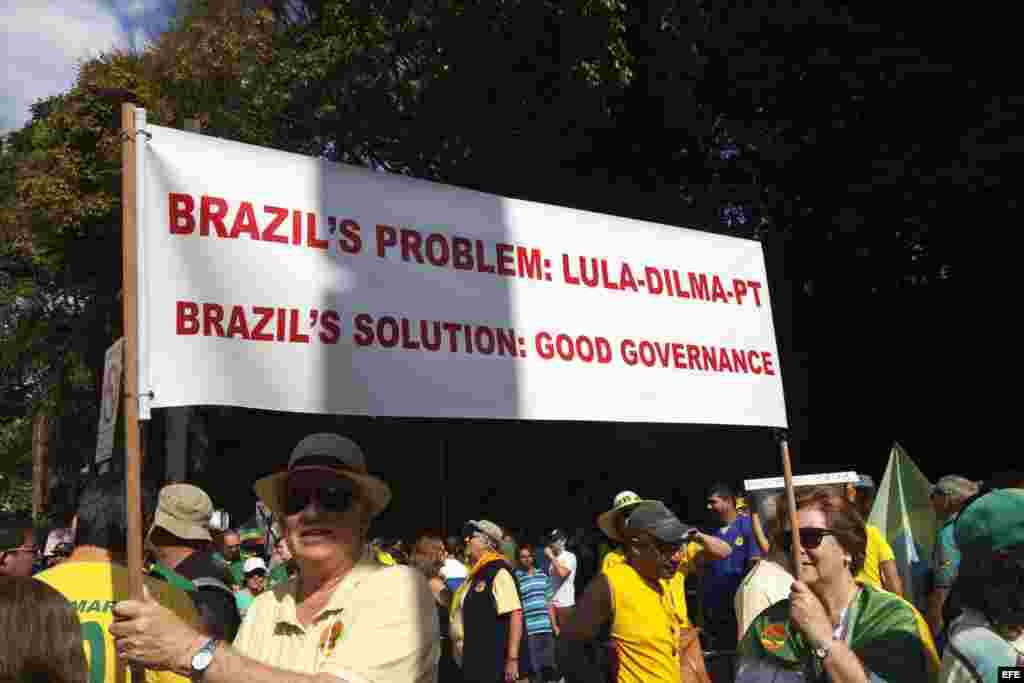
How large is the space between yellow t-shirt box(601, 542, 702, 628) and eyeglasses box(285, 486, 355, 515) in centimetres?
228

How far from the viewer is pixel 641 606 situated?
4934mm

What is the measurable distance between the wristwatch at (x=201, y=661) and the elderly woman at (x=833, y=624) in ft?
5.09

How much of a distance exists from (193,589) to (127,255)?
157cm

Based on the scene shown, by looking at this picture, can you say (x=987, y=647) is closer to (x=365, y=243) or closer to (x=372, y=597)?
(x=372, y=597)

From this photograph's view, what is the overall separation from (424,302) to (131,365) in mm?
1074

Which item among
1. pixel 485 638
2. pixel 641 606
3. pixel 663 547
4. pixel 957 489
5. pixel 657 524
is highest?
pixel 957 489

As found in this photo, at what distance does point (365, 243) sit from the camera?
3490mm

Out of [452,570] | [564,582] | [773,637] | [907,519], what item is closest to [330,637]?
[773,637]

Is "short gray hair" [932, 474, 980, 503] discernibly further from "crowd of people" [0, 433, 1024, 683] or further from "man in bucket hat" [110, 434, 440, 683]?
"man in bucket hat" [110, 434, 440, 683]

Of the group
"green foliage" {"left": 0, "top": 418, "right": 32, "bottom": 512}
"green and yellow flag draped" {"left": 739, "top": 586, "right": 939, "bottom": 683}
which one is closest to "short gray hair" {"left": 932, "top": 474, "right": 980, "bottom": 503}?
"green and yellow flag draped" {"left": 739, "top": 586, "right": 939, "bottom": 683}

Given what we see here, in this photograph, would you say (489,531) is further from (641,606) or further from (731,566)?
→ (641,606)

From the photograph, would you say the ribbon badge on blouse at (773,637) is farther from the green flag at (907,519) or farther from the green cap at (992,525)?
the green flag at (907,519)

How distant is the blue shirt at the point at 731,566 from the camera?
22.9ft

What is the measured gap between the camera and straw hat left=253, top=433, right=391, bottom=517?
3041 millimetres
